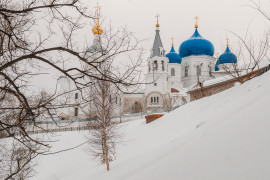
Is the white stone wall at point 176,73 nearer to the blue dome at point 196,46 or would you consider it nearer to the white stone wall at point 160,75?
the blue dome at point 196,46

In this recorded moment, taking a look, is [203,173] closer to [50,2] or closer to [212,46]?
[50,2]

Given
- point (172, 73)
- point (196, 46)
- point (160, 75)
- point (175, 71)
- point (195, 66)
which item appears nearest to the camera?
point (160, 75)

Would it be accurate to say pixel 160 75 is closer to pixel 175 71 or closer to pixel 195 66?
pixel 175 71

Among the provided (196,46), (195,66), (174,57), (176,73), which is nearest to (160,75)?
(176,73)

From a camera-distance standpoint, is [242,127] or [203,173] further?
[242,127]

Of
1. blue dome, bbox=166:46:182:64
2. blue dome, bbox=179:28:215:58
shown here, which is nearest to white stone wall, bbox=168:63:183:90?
blue dome, bbox=166:46:182:64

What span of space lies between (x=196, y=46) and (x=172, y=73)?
6.07 metres

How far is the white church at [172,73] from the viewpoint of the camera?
36.3m

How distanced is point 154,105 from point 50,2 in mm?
32109

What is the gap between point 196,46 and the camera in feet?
136

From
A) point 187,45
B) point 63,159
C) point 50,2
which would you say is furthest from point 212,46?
point 50,2

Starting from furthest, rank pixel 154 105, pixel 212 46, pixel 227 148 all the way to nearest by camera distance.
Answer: pixel 212 46, pixel 154 105, pixel 227 148

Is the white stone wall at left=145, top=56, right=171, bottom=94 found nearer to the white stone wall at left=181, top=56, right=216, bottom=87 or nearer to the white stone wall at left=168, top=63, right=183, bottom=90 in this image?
the white stone wall at left=168, top=63, right=183, bottom=90

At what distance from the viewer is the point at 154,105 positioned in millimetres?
35938
